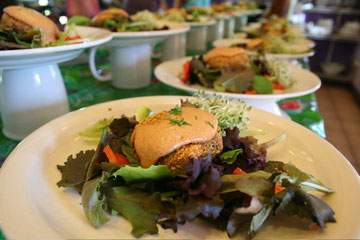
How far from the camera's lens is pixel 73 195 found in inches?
32.8

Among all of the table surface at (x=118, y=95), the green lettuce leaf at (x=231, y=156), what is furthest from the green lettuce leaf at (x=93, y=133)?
the table surface at (x=118, y=95)

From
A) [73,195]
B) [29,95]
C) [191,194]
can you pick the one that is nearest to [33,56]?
[29,95]

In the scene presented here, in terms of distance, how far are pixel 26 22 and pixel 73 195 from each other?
3.56 ft

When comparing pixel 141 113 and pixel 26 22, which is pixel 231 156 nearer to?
pixel 141 113

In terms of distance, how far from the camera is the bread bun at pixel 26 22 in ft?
4.77

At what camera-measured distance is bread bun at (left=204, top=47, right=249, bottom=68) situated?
1.88 m

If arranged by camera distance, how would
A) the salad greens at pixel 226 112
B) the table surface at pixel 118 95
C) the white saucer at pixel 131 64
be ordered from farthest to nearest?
the white saucer at pixel 131 64 < the table surface at pixel 118 95 < the salad greens at pixel 226 112

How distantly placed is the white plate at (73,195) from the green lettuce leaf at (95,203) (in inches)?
0.8

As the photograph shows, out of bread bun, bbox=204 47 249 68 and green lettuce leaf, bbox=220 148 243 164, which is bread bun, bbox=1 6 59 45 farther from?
green lettuce leaf, bbox=220 148 243 164

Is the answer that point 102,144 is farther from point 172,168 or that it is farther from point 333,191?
point 333,191

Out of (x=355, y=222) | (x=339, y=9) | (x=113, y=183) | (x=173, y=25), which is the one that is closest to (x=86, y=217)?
(x=113, y=183)

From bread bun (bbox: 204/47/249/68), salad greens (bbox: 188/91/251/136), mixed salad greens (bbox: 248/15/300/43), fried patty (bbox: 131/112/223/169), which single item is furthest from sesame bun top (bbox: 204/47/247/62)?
mixed salad greens (bbox: 248/15/300/43)

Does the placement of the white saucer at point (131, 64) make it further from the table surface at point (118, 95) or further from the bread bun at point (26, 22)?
the bread bun at point (26, 22)

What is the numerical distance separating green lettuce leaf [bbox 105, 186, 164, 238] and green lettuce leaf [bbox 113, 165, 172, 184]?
0.13ft
